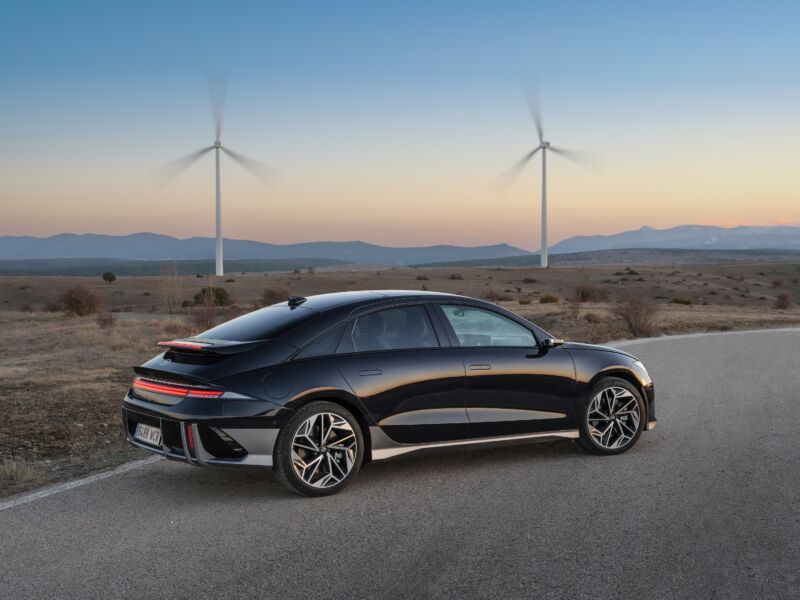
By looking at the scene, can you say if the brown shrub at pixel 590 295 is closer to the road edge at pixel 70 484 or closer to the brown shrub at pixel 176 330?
the brown shrub at pixel 176 330

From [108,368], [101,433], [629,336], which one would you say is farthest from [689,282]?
[101,433]

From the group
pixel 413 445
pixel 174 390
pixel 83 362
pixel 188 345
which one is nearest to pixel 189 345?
pixel 188 345

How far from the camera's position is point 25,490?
7168mm

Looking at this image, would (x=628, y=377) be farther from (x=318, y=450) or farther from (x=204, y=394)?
(x=204, y=394)

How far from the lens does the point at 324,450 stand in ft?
21.7

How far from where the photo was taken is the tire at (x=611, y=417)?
798cm

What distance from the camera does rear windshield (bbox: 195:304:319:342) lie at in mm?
6871

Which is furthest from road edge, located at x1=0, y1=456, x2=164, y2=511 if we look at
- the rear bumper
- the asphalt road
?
the rear bumper

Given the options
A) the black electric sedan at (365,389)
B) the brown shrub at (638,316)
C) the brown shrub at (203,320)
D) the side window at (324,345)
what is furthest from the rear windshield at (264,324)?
the brown shrub at (203,320)

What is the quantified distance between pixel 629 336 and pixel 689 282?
49.5 meters

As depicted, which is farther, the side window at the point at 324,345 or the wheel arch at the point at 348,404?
the side window at the point at 324,345

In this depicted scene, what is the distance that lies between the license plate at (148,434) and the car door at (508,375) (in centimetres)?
245

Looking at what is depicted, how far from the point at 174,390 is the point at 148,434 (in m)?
0.46

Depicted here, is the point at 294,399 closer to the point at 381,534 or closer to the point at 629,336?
the point at 381,534
